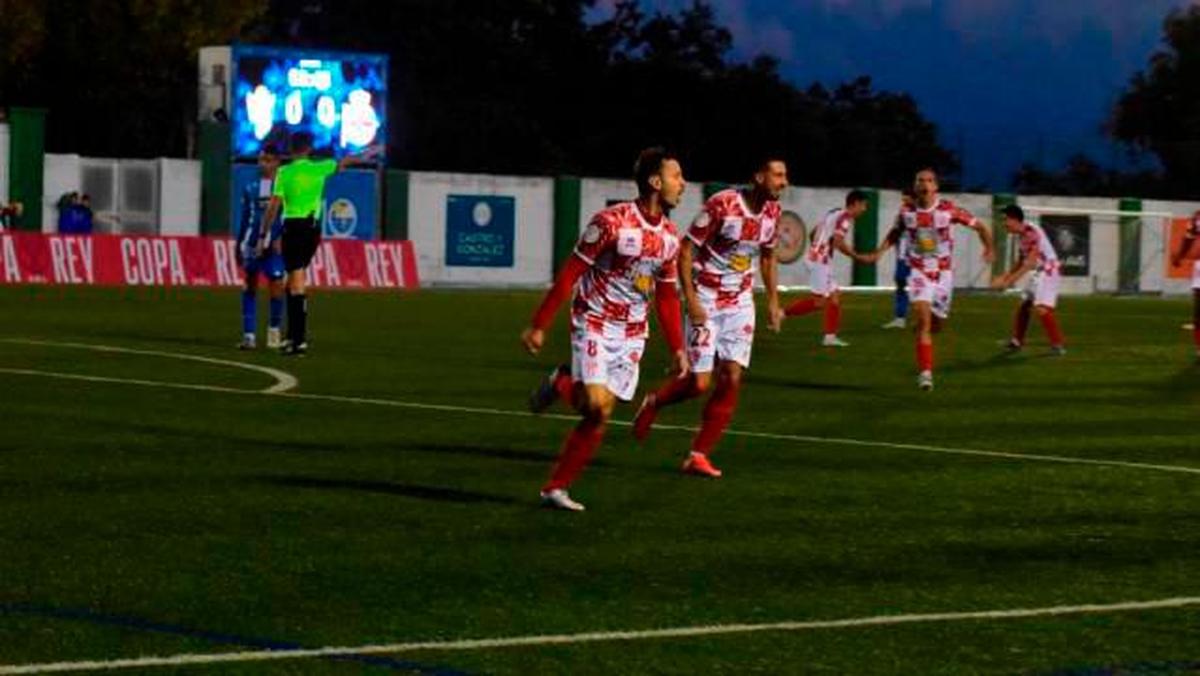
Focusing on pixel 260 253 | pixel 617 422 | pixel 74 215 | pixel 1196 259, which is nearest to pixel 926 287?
pixel 617 422

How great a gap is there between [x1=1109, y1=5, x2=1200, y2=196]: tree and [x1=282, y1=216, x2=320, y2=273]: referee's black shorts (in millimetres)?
69966

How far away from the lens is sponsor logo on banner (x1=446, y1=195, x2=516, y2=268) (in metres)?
64.6

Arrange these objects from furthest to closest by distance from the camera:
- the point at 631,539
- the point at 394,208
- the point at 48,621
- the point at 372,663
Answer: the point at 394,208 → the point at 631,539 → the point at 48,621 → the point at 372,663

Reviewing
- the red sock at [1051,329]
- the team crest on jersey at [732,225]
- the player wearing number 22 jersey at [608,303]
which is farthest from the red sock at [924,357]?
the player wearing number 22 jersey at [608,303]

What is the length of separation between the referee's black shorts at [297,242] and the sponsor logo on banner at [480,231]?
37.3 meters

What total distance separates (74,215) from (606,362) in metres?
42.6

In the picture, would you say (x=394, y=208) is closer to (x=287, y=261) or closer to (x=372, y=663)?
(x=287, y=261)

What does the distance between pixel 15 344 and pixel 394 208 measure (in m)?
35.9

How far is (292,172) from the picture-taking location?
27000 mm

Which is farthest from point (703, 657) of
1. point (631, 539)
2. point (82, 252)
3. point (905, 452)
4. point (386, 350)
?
point (82, 252)

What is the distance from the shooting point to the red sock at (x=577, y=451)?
13.6 meters

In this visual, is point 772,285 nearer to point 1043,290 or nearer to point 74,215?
point 1043,290

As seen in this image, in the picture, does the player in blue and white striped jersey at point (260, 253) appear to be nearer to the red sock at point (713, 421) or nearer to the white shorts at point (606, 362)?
the red sock at point (713, 421)

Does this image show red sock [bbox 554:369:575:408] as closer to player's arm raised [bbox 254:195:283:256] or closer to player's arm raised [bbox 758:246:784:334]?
player's arm raised [bbox 758:246:784:334]
